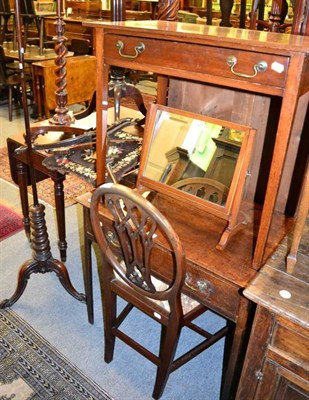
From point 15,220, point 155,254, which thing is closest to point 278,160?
point 155,254

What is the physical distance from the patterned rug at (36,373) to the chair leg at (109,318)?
13 centimetres

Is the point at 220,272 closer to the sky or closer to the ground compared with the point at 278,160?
closer to the ground

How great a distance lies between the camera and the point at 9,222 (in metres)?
2.59

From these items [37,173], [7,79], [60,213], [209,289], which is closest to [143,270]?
[209,289]

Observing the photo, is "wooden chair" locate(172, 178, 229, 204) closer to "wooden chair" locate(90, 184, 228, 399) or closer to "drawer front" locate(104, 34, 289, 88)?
"wooden chair" locate(90, 184, 228, 399)

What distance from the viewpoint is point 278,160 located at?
1.02 meters

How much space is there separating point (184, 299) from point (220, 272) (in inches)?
14.5

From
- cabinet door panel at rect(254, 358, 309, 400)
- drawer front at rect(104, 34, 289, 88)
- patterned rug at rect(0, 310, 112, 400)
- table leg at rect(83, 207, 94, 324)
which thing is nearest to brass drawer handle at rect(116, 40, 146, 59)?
drawer front at rect(104, 34, 289, 88)

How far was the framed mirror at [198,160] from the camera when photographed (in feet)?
4.06

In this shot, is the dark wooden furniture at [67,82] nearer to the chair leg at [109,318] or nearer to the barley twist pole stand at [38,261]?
the barley twist pole stand at [38,261]

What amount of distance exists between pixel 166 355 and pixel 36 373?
2.05 ft

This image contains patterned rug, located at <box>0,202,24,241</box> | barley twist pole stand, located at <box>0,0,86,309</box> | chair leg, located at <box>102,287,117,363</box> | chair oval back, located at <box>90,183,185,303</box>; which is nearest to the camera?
chair oval back, located at <box>90,183,185,303</box>

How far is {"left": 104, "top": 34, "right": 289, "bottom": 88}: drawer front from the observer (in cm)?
95

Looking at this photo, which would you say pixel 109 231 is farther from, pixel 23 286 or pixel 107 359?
pixel 23 286
